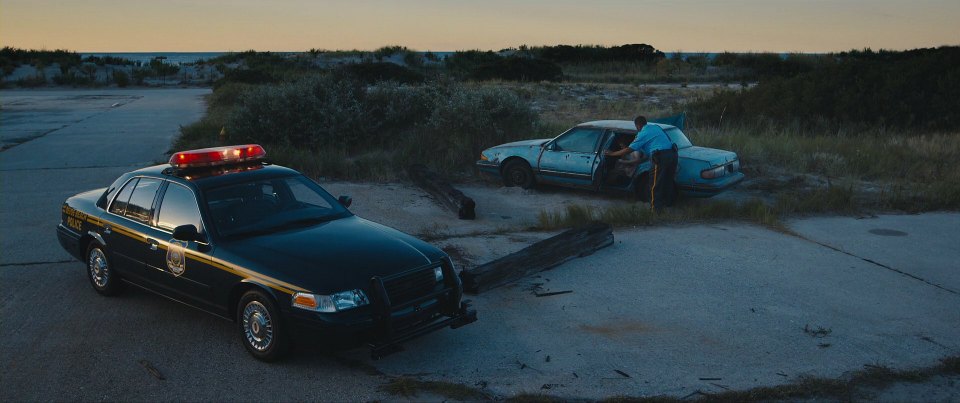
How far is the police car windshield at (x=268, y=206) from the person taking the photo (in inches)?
252

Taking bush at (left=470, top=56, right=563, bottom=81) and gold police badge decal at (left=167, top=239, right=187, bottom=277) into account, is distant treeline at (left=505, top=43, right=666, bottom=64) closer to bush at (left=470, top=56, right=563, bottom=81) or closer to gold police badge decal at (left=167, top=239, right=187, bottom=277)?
bush at (left=470, top=56, right=563, bottom=81)

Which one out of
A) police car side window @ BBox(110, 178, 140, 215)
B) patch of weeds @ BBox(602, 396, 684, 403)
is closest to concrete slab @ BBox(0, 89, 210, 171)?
police car side window @ BBox(110, 178, 140, 215)

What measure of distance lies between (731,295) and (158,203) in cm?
542

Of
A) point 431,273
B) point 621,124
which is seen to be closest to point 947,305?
point 431,273

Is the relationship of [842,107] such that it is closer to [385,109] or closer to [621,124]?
[621,124]

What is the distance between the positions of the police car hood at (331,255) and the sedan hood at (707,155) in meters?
6.43

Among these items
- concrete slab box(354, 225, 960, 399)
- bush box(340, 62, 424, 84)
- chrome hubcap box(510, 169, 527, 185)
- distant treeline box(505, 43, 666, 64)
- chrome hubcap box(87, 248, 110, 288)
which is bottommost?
concrete slab box(354, 225, 960, 399)

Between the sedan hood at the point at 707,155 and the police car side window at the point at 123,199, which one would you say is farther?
the sedan hood at the point at 707,155

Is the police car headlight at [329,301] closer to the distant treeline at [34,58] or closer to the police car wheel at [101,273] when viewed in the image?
the police car wheel at [101,273]

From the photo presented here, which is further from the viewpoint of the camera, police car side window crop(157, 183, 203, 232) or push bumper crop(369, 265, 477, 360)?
police car side window crop(157, 183, 203, 232)

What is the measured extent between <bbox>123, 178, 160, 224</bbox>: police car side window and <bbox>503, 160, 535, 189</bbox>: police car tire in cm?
717

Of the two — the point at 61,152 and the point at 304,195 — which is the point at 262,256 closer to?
the point at 304,195

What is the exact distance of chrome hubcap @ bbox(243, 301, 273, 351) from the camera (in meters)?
5.76

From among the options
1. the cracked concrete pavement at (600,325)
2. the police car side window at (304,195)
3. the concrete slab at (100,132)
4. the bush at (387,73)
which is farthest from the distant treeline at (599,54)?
the police car side window at (304,195)
